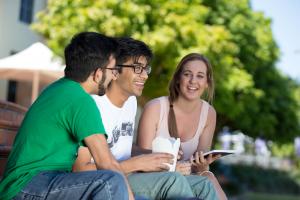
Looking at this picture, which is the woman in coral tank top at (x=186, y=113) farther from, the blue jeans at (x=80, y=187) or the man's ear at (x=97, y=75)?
the blue jeans at (x=80, y=187)

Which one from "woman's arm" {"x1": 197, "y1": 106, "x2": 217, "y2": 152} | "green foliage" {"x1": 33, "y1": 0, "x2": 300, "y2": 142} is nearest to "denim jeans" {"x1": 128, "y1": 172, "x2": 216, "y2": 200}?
"woman's arm" {"x1": 197, "y1": 106, "x2": 217, "y2": 152}

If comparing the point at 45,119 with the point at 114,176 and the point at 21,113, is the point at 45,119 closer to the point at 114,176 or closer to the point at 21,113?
the point at 114,176

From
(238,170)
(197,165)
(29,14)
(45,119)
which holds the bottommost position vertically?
(238,170)

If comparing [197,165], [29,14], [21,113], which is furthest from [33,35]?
[197,165]

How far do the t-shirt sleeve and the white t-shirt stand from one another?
2.83 ft

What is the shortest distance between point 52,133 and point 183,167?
1102 mm

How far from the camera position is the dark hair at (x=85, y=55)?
359 cm

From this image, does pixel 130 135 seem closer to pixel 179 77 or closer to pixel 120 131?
pixel 120 131

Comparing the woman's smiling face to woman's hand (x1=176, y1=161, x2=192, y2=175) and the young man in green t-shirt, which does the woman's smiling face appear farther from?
the young man in green t-shirt

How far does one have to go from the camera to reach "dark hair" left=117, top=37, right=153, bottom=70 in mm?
4383

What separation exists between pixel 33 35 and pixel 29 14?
0.67m

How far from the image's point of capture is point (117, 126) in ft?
14.3

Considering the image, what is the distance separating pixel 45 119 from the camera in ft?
11.4

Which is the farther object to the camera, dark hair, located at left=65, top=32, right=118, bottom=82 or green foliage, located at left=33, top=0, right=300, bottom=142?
green foliage, located at left=33, top=0, right=300, bottom=142
